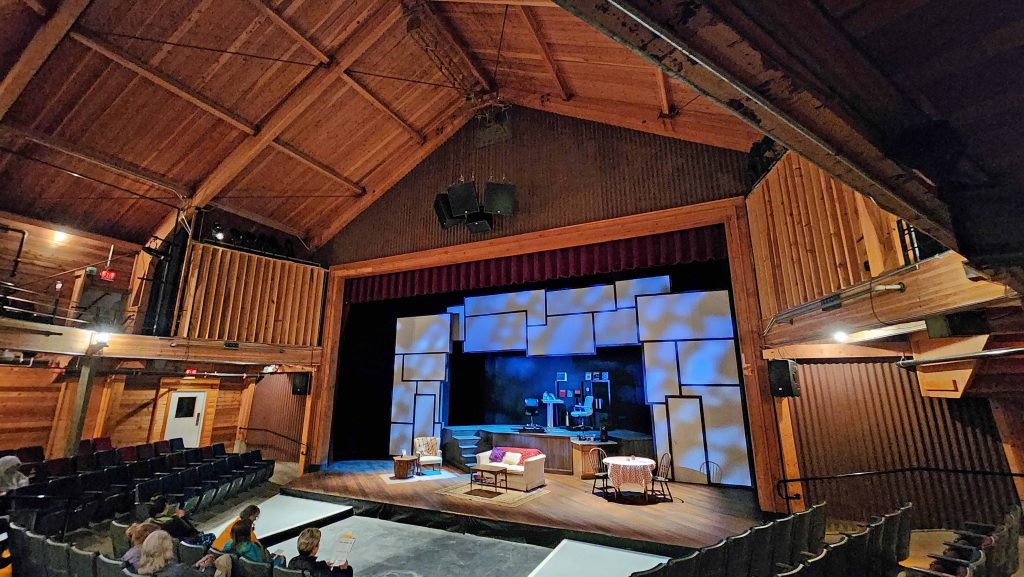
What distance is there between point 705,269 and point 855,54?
7.47 m

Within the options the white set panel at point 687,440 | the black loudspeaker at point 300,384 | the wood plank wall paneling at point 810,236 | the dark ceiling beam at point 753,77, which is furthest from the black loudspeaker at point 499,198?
the dark ceiling beam at point 753,77

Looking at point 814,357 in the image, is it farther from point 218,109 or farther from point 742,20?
point 218,109

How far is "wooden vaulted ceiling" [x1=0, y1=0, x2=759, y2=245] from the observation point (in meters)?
6.12

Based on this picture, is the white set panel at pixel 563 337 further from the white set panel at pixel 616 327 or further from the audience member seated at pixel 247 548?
the audience member seated at pixel 247 548

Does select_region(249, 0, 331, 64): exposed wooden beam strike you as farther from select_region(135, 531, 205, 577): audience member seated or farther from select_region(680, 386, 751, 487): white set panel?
select_region(680, 386, 751, 487): white set panel

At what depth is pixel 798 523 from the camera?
13.3 feet

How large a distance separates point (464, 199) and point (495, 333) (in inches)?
122

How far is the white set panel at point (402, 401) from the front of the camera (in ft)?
32.9

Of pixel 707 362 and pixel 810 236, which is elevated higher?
pixel 810 236

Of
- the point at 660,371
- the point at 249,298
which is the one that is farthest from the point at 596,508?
the point at 249,298

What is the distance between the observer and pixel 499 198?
8234 millimetres

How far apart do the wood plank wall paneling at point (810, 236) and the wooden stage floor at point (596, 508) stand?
111 inches

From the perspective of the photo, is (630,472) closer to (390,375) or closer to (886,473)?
(886,473)

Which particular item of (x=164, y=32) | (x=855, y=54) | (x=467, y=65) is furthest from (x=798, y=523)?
(x=164, y=32)
